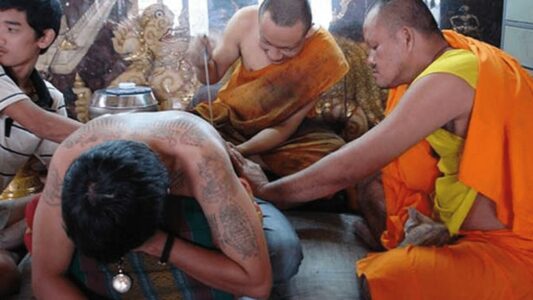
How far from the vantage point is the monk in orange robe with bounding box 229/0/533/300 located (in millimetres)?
1511

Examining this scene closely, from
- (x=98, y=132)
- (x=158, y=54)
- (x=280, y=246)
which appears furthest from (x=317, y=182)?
(x=158, y=54)

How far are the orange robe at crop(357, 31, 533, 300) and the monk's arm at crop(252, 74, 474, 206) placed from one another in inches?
2.3

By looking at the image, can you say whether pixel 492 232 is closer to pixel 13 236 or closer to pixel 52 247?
pixel 52 247

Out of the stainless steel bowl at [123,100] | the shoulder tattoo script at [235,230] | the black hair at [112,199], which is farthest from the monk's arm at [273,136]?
the black hair at [112,199]

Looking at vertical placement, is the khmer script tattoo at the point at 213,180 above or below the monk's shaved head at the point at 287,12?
below

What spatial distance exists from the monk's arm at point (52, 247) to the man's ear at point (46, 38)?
76cm

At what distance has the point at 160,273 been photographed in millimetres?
1470

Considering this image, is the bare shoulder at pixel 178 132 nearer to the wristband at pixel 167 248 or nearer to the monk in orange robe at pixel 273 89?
the wristband at pixel 167 248

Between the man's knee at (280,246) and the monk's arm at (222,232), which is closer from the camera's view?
the monk's arm at (222,232)

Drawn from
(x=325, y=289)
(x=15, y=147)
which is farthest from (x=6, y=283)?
(x=325, y=289)

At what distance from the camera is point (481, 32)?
9.48ft

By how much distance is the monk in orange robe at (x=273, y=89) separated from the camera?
100 inches

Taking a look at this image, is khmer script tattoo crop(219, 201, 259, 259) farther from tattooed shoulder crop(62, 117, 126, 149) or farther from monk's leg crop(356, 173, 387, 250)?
monk's leg crop(356, 173, 387, 250)

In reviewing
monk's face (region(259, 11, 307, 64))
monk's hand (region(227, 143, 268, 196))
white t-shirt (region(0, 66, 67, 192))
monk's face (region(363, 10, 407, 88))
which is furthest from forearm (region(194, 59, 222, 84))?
monk's face (region(363, 10, 407, 88))
